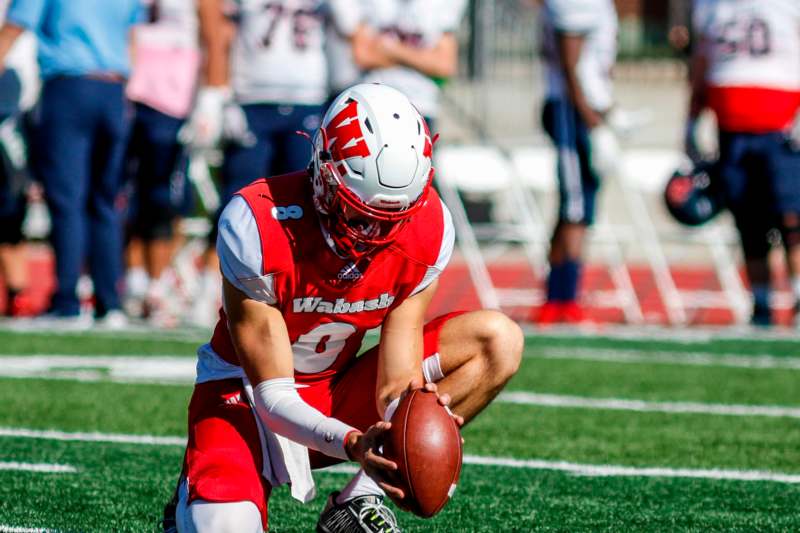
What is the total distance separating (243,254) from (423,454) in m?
0.65

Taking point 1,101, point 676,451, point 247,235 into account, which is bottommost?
point 676,451

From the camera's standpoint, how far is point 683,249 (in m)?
15.2

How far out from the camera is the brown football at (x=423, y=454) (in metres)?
3.31

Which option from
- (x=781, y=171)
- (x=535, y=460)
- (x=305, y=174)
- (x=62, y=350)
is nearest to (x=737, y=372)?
(x=781, y=171)

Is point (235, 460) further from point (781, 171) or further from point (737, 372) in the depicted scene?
point (781, 171)

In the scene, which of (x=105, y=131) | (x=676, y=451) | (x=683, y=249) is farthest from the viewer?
(x=683, y=249)

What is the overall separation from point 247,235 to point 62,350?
3.98 meters

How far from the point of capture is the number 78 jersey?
834 cm

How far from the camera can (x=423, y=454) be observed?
3320 millimetres

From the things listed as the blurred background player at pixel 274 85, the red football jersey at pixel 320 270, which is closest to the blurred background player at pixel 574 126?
the blurred background player at pixel 274 85

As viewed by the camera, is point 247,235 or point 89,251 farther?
point 89,251

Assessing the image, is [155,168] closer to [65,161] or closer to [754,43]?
[65,161]

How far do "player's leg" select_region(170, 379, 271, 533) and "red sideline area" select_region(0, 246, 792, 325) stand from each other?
19.3 feet

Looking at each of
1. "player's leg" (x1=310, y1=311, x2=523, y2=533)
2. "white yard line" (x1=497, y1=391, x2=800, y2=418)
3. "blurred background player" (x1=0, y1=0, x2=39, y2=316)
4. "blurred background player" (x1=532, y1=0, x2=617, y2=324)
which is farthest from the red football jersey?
"blurred background player" (x1=0, y1=0, x2=39, y2=316)
